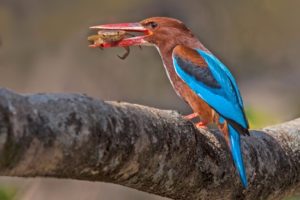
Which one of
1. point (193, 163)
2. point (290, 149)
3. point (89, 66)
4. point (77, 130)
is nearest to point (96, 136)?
point (77, 130)

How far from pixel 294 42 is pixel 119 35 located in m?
4.29

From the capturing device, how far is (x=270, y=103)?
21.8 ft

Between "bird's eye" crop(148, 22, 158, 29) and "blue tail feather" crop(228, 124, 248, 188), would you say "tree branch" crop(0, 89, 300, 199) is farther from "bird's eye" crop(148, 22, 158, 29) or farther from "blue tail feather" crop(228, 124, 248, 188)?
"bird's eye" crop(148, 22, 158, 29)

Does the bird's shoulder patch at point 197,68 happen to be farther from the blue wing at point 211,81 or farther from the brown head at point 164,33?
the brown head at point 164,33

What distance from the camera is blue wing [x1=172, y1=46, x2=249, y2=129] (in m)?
2.95

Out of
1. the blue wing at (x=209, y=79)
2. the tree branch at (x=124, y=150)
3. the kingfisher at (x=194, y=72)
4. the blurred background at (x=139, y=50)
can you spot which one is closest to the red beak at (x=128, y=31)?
the kingfisher at (x=194, y=72)

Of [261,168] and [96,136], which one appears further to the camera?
[261,168]

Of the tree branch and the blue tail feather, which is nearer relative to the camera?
the tree branch

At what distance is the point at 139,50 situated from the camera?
6.79m

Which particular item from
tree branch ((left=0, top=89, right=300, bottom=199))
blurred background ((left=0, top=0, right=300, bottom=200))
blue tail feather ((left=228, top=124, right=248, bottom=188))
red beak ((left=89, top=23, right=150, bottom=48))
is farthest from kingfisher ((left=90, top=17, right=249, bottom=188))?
blurred background ((left=0, top=0, right=300, bottom=200))

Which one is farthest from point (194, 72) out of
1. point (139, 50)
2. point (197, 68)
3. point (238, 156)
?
point (139, 50)

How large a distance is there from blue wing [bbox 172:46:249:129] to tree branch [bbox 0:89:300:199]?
47 cm

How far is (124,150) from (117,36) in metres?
1.29

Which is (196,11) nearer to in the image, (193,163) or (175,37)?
(175,37)
